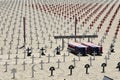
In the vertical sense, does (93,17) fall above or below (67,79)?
above

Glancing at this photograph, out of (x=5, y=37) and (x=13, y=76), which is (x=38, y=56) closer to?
(x=13, y=76)

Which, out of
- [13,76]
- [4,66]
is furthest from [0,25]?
[13,76]

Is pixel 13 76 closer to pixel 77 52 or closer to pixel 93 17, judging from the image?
pixel 77 52

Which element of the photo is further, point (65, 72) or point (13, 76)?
point (65, 72)

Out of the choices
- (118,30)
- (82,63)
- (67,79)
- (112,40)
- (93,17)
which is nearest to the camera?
(67,79)

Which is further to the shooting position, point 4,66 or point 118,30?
point 118,30

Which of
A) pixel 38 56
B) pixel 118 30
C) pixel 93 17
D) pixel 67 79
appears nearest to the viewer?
pixel 67 79

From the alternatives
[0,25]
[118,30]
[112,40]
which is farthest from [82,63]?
[0,25]

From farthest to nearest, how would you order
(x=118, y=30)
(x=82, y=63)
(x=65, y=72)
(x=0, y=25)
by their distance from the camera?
(x=0, y=25)
(x=118, y=30)
(x=82, y=63)
(x=65, y=72)

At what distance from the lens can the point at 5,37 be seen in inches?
1654

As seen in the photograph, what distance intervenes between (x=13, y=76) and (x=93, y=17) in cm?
3857

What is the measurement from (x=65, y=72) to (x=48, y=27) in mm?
23714

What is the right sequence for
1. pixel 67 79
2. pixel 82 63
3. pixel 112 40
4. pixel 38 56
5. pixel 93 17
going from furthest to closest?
pixel 93 17
pixel 112 40
pixel 38 56
pixel 82 63
pixel 67 79

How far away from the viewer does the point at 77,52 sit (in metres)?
32.5
